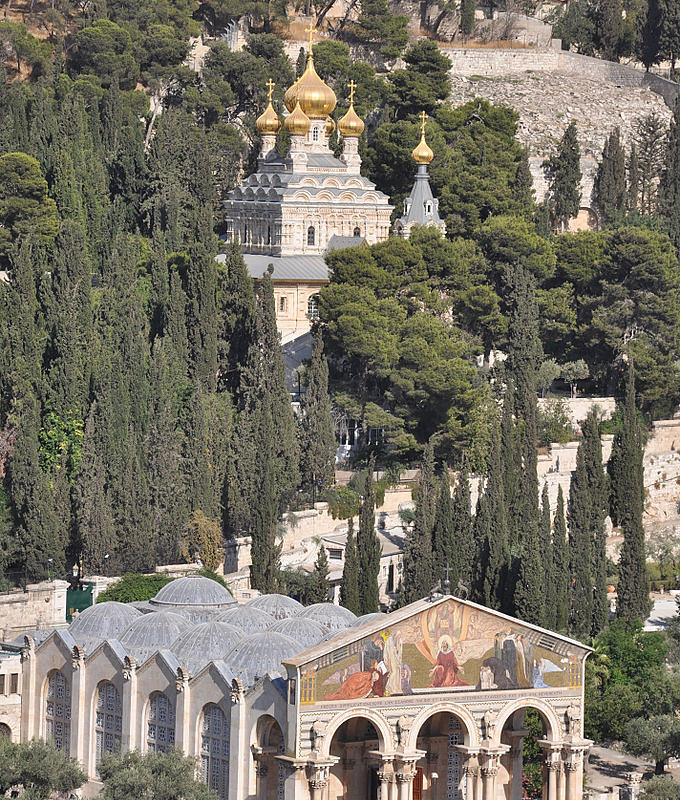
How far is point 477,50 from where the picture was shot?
108 metres

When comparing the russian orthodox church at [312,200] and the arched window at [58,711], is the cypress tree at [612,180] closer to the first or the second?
the russian orthodox church at [312,200]

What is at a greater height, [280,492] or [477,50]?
[477,50]

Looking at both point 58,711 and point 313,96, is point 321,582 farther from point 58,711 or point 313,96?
point 313,96

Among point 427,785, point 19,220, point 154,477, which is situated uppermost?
point 19,220

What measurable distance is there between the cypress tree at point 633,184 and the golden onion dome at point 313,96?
1206 cm

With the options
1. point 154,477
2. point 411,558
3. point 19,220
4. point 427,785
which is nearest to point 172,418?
point 154,477

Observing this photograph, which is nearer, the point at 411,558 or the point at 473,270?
the point at 411,558

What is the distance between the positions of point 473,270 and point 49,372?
67.2 feet

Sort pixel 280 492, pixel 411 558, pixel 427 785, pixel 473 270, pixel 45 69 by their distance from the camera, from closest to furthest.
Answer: pixel 427 785 < pixel 411 558 < pixel 280 492 < pixel 473 270 < pixel 45 69

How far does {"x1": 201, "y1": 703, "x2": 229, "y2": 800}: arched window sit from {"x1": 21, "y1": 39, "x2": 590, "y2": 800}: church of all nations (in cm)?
3

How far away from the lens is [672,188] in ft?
296

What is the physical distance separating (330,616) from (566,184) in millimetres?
45550

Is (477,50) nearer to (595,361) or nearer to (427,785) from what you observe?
→ (595,361)

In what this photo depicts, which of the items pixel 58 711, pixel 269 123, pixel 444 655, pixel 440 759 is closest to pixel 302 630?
pixel 444 655
